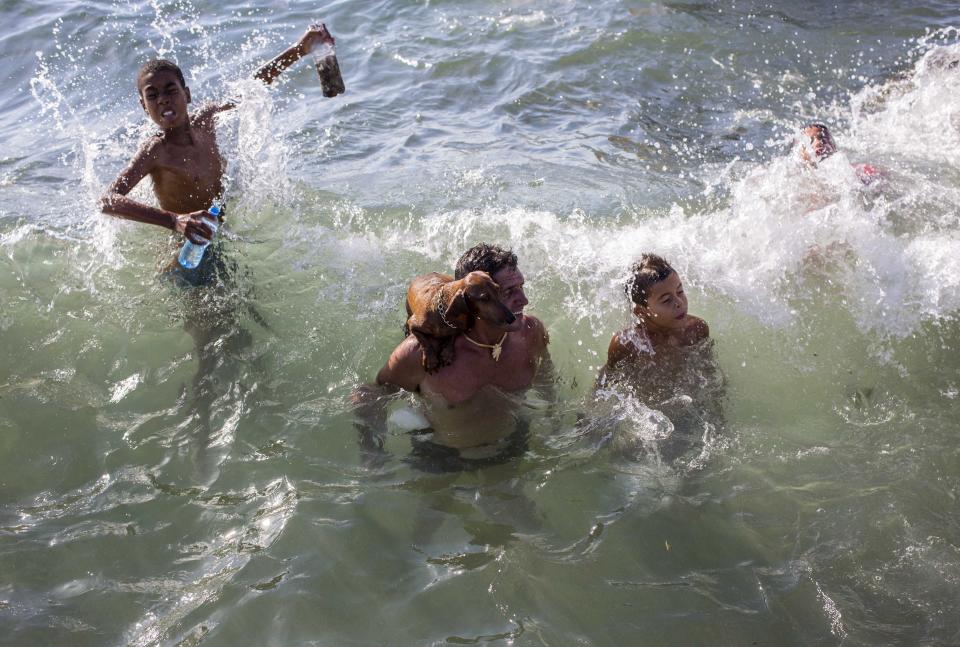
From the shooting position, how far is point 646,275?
13.7 feet

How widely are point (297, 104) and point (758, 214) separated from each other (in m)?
5.46

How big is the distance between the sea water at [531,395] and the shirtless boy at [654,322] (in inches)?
9.6

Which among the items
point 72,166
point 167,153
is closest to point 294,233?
point 167,153

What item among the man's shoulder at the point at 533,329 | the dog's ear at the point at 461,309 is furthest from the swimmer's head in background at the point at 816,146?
the dog's ear at the point at 461,309

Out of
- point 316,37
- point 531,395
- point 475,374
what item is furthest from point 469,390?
point 316,37

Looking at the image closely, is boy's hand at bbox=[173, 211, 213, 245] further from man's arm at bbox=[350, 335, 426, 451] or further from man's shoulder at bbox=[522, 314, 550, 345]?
man's shoulder at bbox=[522, 314, 550, 345]

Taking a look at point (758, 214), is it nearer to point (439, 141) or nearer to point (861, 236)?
point (861, 236)

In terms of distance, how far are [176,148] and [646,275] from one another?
9.80 ft

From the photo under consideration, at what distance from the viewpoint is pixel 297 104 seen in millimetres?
9133

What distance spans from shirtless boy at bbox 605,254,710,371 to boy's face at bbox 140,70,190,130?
9.55 feet

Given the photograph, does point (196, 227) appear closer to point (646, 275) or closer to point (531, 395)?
point (531, 395)

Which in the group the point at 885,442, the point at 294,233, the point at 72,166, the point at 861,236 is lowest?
the point at 885,442

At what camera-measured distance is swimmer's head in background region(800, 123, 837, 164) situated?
6066mm

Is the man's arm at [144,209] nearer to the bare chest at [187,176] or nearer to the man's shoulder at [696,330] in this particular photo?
the bare chest at [187,176]
